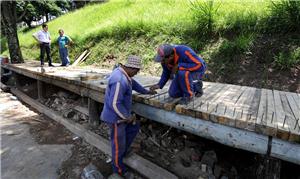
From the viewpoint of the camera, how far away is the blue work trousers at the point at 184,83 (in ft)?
10.9

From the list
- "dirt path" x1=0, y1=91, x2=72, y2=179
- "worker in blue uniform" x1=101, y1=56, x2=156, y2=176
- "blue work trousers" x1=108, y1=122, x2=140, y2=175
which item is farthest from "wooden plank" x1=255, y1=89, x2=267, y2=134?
"dirt path" x1=0, y1=91, x2=72, y2=179

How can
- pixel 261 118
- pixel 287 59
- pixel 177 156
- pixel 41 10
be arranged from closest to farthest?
pixel 261 118 → pixel 177 156 → pixel 287 59 → pixel 41 10

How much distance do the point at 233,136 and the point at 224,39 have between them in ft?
17.0

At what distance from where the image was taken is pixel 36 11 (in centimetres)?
3009

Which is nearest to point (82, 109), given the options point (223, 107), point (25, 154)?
point (25, 154)

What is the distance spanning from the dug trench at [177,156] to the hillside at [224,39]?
234cm

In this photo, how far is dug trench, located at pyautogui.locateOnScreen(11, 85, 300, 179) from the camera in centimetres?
374

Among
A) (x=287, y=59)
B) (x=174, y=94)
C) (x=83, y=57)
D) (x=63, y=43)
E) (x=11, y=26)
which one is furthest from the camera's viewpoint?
(x=83, y=57)

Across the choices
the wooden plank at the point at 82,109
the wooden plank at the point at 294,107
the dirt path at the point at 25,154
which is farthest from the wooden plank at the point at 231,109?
the wooden plank at the point at 82,109

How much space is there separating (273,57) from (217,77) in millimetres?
1448

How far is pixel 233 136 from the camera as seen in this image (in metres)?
2.86

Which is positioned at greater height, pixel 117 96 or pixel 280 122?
pixel 117 96

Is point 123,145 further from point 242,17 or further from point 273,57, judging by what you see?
point 242,17

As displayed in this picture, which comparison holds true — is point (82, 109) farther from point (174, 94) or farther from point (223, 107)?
point (223, 107)
